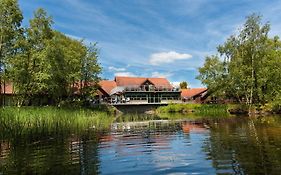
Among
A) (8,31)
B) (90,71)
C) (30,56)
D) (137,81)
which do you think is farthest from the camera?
(137,81)

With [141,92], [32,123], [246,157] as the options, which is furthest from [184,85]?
[246,157]

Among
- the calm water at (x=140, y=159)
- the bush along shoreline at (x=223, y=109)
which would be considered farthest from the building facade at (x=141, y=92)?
the calm water at (x=140, y=159)

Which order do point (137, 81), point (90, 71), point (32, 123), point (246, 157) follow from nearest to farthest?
1. point (246, 157)
2. point (32, 123)
3. point (90, 71)
4. point (137, 81)

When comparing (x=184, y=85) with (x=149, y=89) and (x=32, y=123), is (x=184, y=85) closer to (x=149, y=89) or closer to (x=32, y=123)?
(x=149, y=89)

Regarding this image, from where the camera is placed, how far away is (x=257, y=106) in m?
60.5

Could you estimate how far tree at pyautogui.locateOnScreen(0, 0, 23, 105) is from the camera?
137 feet

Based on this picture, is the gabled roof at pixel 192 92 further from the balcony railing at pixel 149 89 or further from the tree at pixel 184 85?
the tree at pixel 184 85

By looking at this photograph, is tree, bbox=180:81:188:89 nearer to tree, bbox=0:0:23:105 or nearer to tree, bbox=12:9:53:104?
tree, bbox=12:9:53:104

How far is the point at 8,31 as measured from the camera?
4166 centimetres

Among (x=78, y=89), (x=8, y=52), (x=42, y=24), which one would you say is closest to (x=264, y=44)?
(x=78, y=89)

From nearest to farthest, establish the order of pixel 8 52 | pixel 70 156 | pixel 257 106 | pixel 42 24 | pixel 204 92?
pixel 70 156, pixel 8 52, pixel 42 24, pixel 257 106, pixel 204 92

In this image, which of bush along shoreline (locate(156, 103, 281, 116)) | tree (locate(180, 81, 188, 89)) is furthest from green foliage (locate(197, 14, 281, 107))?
tree (locate(180, 81, 188, 89))

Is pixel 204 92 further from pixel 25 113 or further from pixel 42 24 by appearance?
pixel 25 113

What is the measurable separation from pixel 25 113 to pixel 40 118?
127cm
